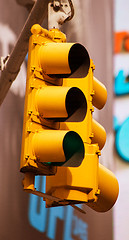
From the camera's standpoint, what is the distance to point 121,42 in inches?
750

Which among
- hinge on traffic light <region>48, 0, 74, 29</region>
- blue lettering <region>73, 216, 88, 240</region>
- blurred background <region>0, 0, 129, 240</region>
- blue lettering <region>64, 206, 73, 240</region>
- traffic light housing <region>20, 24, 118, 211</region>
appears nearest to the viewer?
traffic light housing <region>20, 24, 118, 211</region>

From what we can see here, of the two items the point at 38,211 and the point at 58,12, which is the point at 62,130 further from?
the point at 38,211

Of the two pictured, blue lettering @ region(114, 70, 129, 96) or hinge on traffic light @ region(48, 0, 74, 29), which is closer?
hinge on traffic light @ region(48, 0, 74, 29)

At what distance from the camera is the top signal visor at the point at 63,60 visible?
4.26m

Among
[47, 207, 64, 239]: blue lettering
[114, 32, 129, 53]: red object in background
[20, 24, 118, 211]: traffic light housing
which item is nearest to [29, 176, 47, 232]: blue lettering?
[47, 207, 64, 239]: blue lettering

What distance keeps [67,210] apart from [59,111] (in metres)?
5.12

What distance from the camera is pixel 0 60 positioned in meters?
6.13

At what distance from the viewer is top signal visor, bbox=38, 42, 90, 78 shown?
168 inches

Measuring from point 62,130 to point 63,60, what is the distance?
58 cm

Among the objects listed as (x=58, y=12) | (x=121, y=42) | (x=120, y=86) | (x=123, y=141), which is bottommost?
(x=58, y=12)

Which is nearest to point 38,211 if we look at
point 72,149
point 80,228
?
point 80,228

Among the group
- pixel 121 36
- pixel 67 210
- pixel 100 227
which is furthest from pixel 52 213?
pixel 121 36

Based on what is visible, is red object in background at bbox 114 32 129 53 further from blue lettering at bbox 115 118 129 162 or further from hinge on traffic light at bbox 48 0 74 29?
hinge on traffic light at bbox 48 0 74 29

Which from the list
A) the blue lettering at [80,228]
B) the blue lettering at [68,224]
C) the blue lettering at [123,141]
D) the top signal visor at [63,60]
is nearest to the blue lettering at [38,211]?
the blue lettering at [68,224]
